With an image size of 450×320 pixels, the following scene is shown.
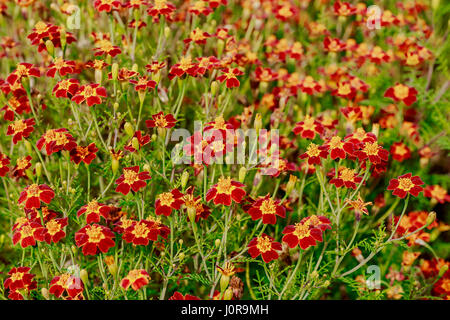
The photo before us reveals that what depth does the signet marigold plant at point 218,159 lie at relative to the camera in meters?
1.84

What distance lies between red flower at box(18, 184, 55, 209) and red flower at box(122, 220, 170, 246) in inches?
13.6

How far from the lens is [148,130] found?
2.50 meters

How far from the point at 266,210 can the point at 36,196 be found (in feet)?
2.96

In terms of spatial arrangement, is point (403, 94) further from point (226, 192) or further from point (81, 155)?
point (81, 155)

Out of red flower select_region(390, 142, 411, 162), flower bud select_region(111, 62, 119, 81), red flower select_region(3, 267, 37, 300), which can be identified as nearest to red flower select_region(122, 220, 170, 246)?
red flower select_region(3, 267, 37, 300)

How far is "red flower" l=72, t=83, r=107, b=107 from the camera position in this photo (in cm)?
192

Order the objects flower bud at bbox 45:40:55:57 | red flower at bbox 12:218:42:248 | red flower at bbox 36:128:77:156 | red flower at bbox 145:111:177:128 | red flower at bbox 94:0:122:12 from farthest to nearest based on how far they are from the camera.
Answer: red flower at bbox 94:0:122:12 → flower bud at bbox 45:40:55:57 → red flower at bbox 145:111:177:128 → red flower at bbox 36:128:77:156 → red flower at bbox 12:218:42:248

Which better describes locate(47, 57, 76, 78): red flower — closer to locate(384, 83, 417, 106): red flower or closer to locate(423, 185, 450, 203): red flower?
locate(384, 83, 417, 106): red flower

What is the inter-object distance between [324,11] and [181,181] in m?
2.05

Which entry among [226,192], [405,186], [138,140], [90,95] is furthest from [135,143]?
[405,186]

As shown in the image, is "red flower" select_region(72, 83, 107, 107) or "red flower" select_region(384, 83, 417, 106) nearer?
"red flower" select_region(72, 83, 107, 107)

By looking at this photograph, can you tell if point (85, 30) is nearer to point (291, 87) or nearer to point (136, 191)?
point (291, 87)

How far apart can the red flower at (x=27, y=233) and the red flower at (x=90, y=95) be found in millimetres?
522

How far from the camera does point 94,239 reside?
1.71 meters
